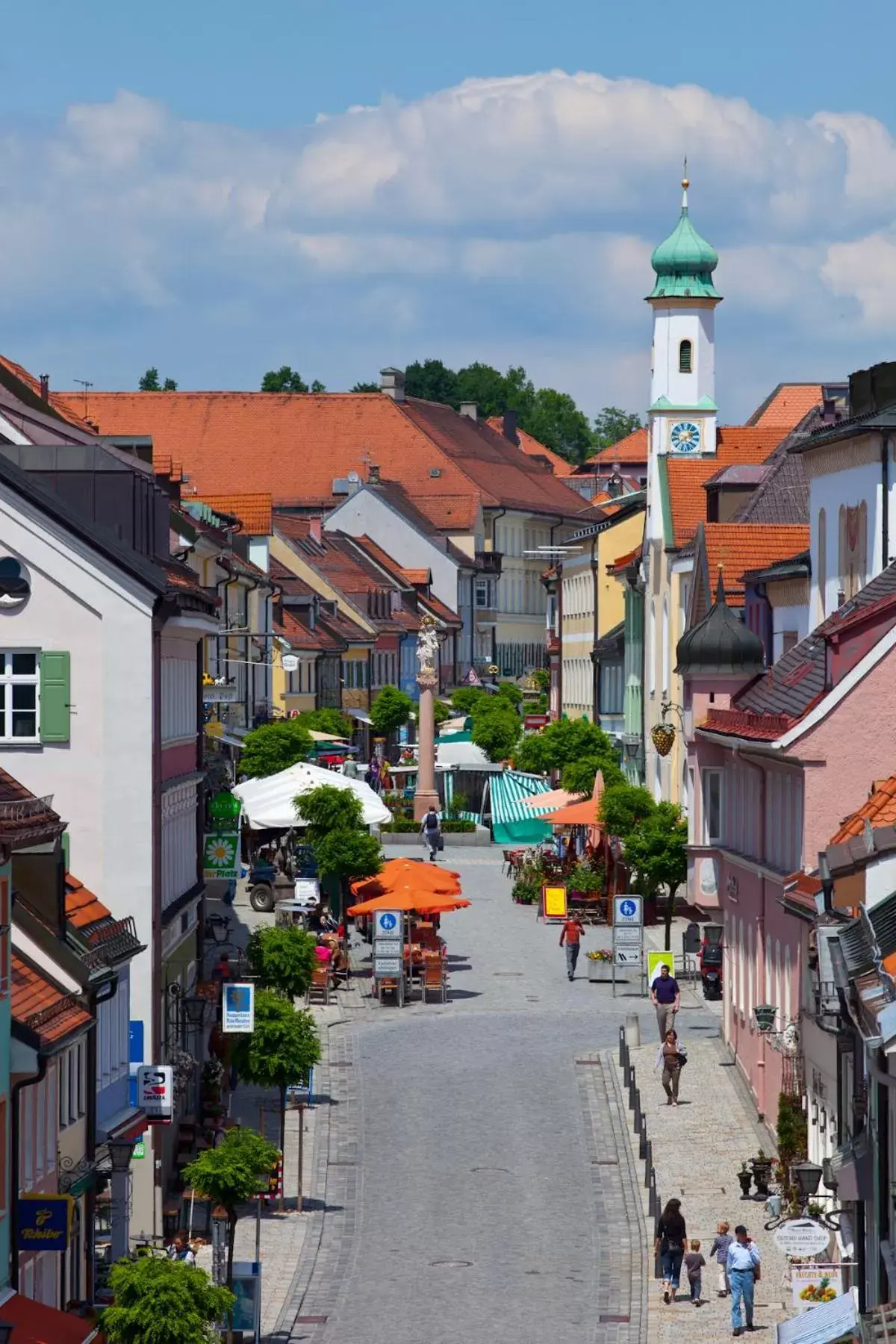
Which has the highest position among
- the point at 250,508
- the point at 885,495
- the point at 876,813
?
the point at 250,508

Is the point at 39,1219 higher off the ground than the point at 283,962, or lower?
lower

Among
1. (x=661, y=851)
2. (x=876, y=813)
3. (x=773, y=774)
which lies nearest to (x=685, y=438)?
(x=661, y=851)

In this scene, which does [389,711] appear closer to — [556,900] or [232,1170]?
[556,900]

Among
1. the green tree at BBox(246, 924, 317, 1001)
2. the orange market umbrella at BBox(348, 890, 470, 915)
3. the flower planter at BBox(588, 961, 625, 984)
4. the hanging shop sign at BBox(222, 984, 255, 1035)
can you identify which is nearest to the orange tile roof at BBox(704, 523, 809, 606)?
the flower planter at BBox(588, 961, 625, 984)

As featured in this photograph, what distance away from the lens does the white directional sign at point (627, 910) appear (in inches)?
1868

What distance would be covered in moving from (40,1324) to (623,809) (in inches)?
1367

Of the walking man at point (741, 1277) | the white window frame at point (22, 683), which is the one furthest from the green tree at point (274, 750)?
the walking man at point (741, 1277)

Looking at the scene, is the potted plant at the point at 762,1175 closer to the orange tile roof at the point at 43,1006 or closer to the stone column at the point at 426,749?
the orange tile roof at the point at 43,1006

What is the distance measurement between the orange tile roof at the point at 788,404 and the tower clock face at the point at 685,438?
468cm

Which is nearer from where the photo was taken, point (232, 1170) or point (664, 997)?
point (232, 1170)

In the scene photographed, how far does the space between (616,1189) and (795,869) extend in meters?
4.68

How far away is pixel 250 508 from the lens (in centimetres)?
8812

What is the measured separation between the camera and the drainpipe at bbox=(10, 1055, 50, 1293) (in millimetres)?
21797

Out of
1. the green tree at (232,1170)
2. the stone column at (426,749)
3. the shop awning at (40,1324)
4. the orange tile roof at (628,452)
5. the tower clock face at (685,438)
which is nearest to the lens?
the shop awning at (40,1324)
